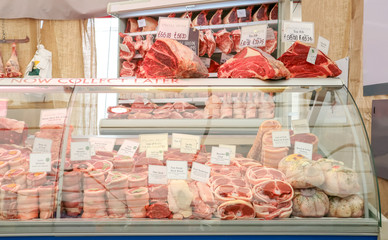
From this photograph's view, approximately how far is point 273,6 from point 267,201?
3440 mm

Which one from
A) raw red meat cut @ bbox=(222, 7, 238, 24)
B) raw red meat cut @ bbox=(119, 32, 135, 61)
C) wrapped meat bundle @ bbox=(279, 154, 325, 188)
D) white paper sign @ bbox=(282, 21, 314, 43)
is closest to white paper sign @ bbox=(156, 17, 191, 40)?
white paper sign @ bbox=(282, 21, 314, 43)

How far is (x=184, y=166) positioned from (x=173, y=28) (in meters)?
1.07

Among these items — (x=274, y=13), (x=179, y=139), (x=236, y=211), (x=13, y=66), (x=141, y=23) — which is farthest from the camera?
(x=13, y=66)

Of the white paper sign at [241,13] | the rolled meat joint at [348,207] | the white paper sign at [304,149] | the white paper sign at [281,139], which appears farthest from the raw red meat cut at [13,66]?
the rolled meat joint at [348,207]

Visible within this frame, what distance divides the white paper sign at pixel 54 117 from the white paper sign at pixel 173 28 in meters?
0.89

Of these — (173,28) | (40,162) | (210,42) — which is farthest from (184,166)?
(210,42)

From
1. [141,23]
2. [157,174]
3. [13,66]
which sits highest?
[141,23]

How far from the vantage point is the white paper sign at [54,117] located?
6.98 feet

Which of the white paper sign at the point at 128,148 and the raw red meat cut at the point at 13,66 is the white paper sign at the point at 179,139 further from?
the raw red meat cut at the point at 13,66

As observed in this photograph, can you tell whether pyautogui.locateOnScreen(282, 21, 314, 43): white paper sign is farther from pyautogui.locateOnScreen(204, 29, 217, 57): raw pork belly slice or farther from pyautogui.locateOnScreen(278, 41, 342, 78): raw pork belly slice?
pyautogui.locateOnScreen(204, 29, 217, 57): raw pork belly slice

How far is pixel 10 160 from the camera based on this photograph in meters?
2.02

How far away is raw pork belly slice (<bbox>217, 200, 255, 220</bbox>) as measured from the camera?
1826 millimetres

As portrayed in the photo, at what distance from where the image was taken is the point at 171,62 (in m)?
2.22

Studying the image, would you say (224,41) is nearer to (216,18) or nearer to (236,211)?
(216,18)
